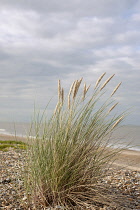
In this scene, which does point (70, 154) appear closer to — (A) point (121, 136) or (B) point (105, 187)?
(B) point (105, 187)

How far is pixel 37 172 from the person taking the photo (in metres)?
3.59

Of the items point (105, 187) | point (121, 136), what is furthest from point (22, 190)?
point (121, 136)

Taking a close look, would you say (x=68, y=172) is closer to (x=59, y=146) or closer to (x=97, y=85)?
(x=59, y=146)

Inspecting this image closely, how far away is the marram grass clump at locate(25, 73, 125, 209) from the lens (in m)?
3.47

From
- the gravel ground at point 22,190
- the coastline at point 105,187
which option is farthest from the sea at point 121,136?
the gravel ground at point 22,190

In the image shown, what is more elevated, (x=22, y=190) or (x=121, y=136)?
(x=121, y=136)

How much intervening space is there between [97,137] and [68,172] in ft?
2.06

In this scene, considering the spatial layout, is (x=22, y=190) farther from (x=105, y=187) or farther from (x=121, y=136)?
(x=121, y=136)

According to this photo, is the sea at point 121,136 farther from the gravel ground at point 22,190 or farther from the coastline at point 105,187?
the gravel ground at point 22,190

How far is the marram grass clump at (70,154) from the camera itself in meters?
3.47

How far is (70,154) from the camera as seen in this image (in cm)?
342

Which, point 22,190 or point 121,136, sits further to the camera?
point 121,136

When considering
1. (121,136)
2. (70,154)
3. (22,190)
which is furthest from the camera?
(121,136)

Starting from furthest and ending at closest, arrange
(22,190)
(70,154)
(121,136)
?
(121,136), (22,190), (70,154)
